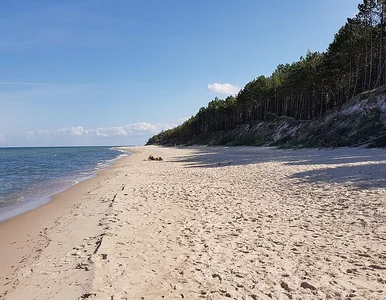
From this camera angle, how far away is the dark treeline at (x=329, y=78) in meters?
40.8

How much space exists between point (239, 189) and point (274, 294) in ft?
29.4

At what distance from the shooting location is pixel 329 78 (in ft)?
159

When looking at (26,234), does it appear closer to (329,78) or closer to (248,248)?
(248,248)

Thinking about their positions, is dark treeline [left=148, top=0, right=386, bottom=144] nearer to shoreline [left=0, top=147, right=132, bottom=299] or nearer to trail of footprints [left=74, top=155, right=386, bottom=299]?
trail of footprints [left=74, top=155, right=386, bottom=299]

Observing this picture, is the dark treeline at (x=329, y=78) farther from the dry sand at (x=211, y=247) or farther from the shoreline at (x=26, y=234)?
the shoreline at (x=26, y=234)

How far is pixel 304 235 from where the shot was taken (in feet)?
23.2

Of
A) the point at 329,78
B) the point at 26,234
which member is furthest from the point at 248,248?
the point at 329,78

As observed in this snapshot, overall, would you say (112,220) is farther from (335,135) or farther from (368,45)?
(368,45)

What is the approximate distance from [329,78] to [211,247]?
4791 cm

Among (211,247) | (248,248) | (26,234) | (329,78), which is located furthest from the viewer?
(329,78)

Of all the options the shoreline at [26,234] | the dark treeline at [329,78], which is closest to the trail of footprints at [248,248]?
the shoreline at [26,234]

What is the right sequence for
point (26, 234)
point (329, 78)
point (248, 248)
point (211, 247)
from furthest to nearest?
point (329, 78), point (26, 234), point (211, 247), point (248, 248)

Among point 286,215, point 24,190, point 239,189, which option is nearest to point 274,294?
point 286,215

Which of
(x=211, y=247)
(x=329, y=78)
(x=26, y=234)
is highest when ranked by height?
(x=329, y=78)
